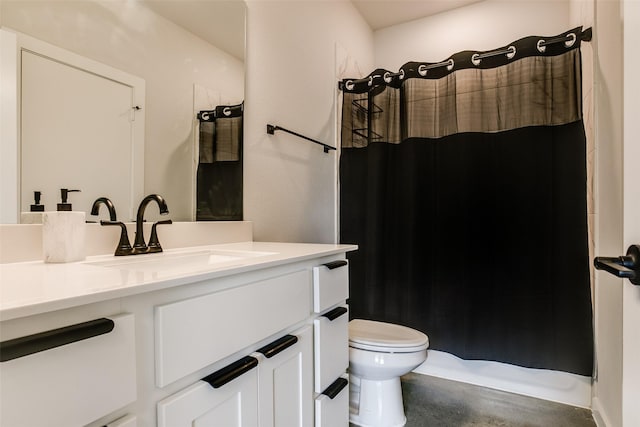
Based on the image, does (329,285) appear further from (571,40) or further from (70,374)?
(571,40)

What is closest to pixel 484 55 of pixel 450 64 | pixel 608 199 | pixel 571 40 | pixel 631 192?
pixel 450 64

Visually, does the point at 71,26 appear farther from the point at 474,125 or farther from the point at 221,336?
the point at 474,125

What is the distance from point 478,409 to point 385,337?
715 millimetres

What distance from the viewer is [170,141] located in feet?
4.01

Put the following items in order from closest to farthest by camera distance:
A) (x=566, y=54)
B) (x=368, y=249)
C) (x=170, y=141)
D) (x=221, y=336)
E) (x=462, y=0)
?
1. (x=221, y=336)
2. (x=170, y=141)
3. (x=566, y=54)
4. (x=368, y=249)
5. (x=462, y=0)

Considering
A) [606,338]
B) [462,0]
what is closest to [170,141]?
[606,338]

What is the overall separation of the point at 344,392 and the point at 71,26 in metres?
1.52

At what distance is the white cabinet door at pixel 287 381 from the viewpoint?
0.82 meters

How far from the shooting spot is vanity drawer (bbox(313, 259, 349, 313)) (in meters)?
1.07

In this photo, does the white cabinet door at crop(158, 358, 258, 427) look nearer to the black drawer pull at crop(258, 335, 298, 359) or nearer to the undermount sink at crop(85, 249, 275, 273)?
the black drawer pull at crop(258, 335, 298, 359)

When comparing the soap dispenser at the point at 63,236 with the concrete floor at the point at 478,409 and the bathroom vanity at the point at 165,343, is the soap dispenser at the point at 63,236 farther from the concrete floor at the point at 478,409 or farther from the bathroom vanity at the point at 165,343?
the concrete floor at the point at 478,409

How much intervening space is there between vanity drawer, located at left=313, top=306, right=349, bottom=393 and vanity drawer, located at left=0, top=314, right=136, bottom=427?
623 mm

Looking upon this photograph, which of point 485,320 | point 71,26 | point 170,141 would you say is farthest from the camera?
point 485,320

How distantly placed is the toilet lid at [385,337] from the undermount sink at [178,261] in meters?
0.75
